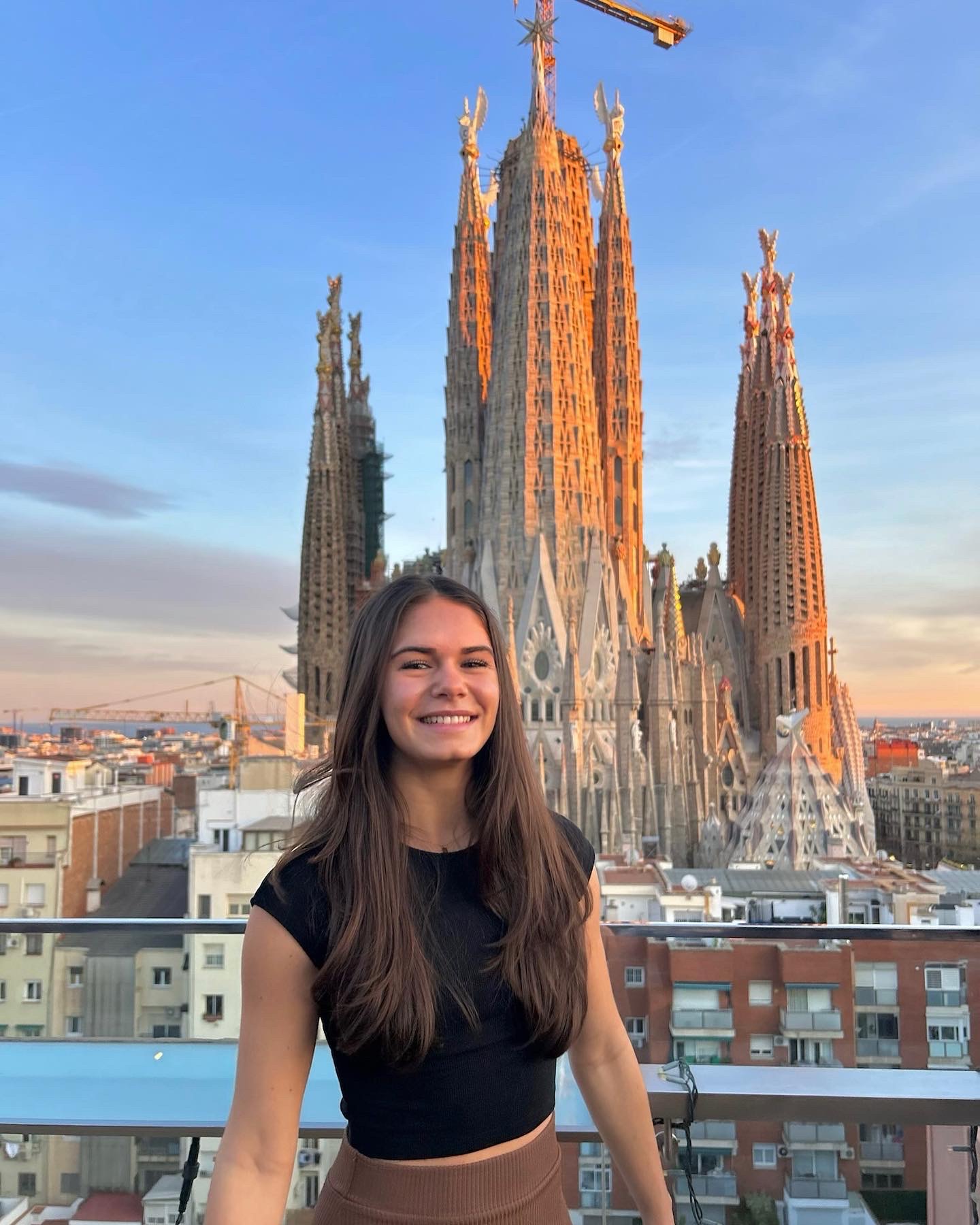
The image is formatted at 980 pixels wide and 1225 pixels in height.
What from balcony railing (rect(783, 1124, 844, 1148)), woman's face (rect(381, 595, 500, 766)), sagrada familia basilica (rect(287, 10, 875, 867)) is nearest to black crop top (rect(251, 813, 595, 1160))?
woman's face (rect(381, 595, 500, 766))

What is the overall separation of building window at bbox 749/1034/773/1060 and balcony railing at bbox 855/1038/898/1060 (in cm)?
19

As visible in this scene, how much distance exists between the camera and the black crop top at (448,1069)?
140 centimetres

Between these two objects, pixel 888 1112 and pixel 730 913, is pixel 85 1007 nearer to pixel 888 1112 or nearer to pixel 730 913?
pixel 888 1112

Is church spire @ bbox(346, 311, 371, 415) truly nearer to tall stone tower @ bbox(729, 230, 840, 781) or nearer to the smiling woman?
tall stone tower @ bbox(729, 230, 840, 781)

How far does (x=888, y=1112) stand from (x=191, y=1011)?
1.58 meters

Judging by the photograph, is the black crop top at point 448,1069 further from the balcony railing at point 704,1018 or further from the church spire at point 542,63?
the church spire at point 542,63

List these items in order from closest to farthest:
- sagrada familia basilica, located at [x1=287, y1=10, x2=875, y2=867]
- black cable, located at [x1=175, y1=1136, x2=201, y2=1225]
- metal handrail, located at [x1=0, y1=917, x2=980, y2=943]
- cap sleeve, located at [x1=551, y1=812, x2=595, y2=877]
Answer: cap sleeve, located at [x1=551, y1=812, x2=595, y2=877]
black cable, located at [x1=175, y1=1136, x2=201, y2=1225]
metal handrail, located at [x1=0, y1=917, x2=980, y2=943]
sagrada familia basilica, located at [x1=287, y1=10, x2=875, y2=867]

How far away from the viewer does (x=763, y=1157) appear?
7.77 feet

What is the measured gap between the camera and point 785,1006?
249cm

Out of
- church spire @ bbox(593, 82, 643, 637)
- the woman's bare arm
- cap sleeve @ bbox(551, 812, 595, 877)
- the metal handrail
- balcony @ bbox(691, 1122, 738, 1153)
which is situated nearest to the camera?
the woman's bare arm

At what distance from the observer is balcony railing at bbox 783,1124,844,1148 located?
2340mm

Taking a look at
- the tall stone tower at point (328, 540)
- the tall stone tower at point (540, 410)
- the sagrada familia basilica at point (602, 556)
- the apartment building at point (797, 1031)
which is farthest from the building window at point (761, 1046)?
the tall stone tower at point (328, 540)

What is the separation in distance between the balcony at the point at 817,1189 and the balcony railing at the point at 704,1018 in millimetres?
353

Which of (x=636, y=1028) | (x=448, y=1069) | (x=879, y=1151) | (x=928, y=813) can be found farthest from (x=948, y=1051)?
(x=928, y=813)
